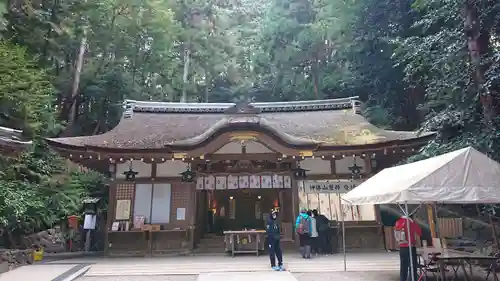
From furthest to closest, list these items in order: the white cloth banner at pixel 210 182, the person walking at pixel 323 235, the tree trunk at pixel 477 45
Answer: the white cloth banner at pixel 210 182 < the person walking at pixel 323 235 < the tree trunk at pixel 477 45

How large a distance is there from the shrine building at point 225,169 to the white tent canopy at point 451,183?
4476mm

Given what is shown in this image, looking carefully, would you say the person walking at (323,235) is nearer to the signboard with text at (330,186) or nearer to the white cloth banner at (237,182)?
the signboard with text at (330,186)

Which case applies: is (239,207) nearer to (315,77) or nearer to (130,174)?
(130,174)

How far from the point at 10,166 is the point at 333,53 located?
17384 mm

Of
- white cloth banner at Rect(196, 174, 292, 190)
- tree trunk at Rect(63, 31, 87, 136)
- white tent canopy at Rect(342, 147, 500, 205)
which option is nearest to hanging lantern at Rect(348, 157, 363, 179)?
white cloth banner at Rect(196, 174, 292, 190)

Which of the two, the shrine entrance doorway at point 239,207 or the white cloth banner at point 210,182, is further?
the shrine entrance doorway at point 239,207

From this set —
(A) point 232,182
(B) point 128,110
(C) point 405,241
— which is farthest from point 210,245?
(C) point 405,241

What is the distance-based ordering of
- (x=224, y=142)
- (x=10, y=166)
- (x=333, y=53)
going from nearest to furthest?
(x=10, y=166) → (x=224, y=142) → (x=333, y=53)

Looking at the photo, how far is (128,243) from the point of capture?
10773mm

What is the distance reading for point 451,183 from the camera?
5258mm

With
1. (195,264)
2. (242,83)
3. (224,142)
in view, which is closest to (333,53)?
(242,83)

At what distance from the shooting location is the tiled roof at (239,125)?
33.7 ft

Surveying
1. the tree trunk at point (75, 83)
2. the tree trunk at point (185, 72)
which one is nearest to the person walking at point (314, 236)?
the tree trunk at point (75, 83)

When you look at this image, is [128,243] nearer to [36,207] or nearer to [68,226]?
[36,207]
